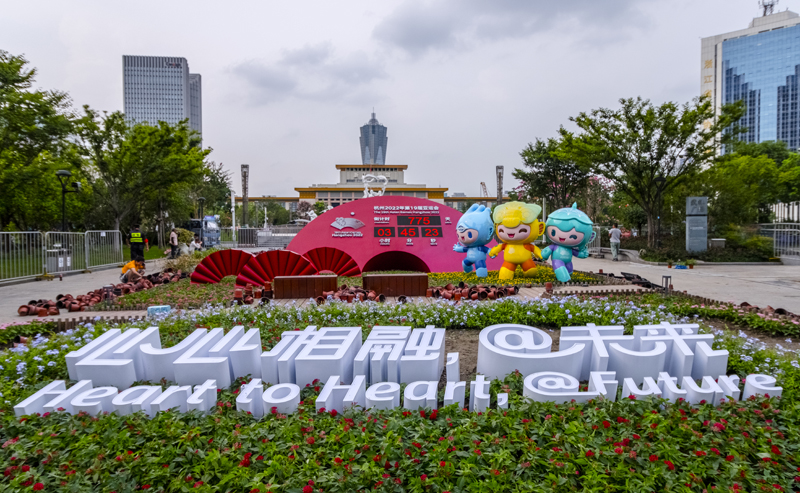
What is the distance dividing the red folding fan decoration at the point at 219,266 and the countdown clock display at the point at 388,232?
250 cm

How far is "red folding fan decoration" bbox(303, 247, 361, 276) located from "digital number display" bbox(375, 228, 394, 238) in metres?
1.55

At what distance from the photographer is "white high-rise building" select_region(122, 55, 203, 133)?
136m

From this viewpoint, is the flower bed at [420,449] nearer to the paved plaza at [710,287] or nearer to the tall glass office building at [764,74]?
the paved plaza at [710,287]

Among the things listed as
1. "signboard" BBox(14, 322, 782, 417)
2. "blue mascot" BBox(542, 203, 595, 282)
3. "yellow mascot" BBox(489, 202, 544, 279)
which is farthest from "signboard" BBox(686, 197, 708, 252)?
"signboard" BBox(14, 322, 782, 417)

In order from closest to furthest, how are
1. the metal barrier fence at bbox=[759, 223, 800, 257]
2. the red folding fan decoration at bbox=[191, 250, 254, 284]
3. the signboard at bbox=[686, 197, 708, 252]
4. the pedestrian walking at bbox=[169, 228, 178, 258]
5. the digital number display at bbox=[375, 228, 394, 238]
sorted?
the red folding fan decoration at bbox=[191, 250, 254, 284] < the digital number display at bbox=[375, 228, 394, 238] < the metal barrier fence at bbox=[759, 223, 800, 257] < the signboard at bbox=[686, 197, 708, 252] < the pedestrian walking at bbox=[169, 228, 178, 258]

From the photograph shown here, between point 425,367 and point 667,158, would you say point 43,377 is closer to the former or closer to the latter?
point 425,367

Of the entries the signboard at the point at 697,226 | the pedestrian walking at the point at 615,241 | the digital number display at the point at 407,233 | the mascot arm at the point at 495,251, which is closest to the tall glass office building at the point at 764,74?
the signboard at the point at 697,226

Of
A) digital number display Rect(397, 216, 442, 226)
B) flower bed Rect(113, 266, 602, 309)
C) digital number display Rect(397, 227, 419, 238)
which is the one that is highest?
digital number display Rect(397, 216, 442, 226)

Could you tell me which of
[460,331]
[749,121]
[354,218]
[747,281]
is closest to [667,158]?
[747,281]

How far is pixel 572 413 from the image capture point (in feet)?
11.3

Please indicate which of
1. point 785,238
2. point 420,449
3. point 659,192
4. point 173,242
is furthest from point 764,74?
point 420,449

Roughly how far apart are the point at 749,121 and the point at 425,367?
88.4m

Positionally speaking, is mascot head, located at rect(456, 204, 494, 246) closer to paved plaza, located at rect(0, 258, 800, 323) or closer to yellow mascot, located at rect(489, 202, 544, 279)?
yellow mascot, located at rect(489, 202, 544, 279)

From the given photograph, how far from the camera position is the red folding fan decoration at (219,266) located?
11.6 metres
